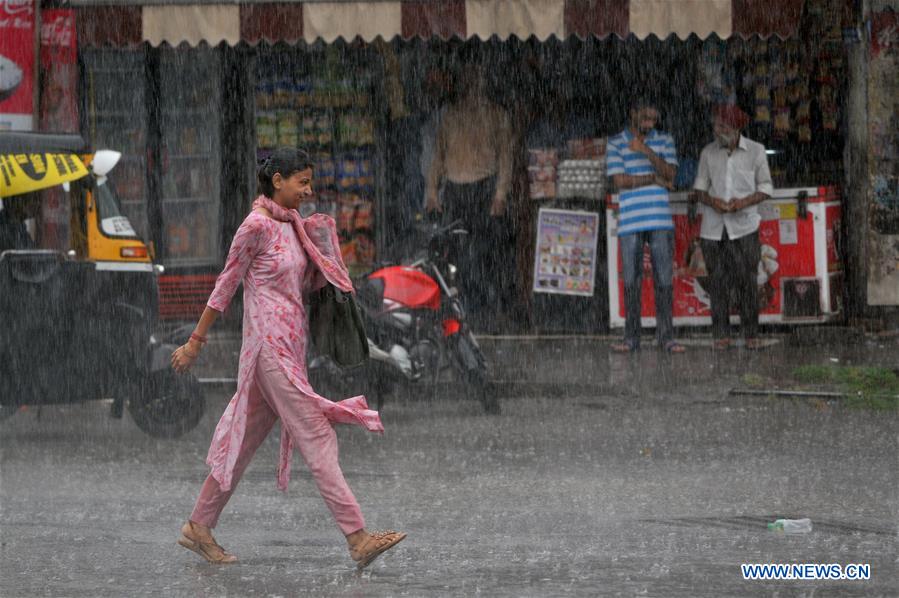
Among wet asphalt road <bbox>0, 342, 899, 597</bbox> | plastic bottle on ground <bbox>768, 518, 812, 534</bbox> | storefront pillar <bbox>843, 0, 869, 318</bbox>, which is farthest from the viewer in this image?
storefront pillar <bbox>843, 0, 869, 318</bbox>

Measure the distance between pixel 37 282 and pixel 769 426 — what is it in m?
4.80

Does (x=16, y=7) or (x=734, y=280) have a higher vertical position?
(x=16, y=7)

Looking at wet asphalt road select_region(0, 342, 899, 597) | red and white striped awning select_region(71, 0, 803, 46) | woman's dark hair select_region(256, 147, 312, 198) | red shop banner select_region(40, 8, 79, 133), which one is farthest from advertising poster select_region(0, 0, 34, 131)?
woman's dark hair select_region(256, 147, 312, 198)

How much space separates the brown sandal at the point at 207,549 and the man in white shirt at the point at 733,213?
8.26 metres

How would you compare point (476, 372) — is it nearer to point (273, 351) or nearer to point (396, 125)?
point (273, 351)

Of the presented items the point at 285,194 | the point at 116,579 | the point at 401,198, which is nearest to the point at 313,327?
the point at 285,194

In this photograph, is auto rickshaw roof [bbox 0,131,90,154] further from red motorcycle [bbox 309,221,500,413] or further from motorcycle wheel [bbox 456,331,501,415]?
motorcycle wheel [bbox 456,331,501,415]

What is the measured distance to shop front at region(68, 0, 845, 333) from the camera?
15500 mm

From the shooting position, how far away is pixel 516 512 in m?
7.76

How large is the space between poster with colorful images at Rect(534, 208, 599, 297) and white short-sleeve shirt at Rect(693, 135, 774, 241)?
1.47 meters

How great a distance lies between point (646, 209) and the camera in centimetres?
1430

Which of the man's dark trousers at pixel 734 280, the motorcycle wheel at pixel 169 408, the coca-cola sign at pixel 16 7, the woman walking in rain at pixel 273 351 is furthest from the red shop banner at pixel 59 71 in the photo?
the woman walking in rain at pixel 273 351

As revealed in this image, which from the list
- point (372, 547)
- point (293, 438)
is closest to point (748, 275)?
point (293, 438)

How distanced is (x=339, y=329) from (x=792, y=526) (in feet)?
7.27
